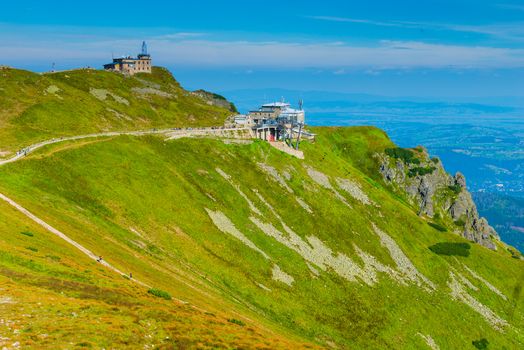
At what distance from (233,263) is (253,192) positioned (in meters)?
35.7

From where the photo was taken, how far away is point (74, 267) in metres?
50.6

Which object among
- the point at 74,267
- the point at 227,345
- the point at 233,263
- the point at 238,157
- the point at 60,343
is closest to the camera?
the point at 60,343

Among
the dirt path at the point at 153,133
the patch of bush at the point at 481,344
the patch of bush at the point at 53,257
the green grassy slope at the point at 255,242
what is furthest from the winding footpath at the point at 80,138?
the patch of bush at the point at 481,344

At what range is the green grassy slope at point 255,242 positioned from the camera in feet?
241

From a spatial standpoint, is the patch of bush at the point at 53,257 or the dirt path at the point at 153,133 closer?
the patch of bush at the point at 53,257

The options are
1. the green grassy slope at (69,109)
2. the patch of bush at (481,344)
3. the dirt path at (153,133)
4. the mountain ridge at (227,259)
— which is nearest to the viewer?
the mountain ridge at (227,259)

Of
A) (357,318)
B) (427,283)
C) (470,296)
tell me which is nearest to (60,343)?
(357,318)

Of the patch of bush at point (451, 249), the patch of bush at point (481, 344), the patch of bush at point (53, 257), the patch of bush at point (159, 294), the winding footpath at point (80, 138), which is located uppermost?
the winding footpath at point (80, 138)

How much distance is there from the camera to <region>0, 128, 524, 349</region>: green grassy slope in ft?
241

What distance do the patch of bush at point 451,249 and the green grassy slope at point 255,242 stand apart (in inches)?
60.6

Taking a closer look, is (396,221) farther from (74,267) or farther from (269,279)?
(74,267)

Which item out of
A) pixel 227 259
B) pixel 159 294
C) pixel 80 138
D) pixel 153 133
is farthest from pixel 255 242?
pixel 153 133

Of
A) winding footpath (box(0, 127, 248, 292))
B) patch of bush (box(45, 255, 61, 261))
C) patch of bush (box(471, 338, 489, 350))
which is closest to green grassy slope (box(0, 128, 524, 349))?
patch of bush (box(471, 338, 489, 350))

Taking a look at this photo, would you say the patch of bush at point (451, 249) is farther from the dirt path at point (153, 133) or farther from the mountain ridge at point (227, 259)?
the dirt path at point (153, 133)
